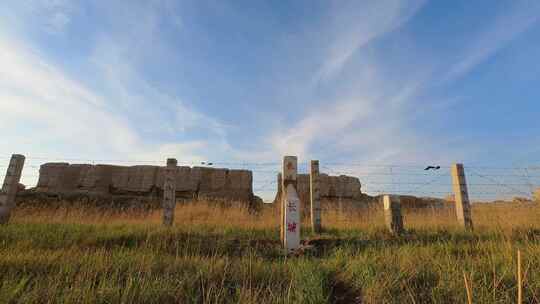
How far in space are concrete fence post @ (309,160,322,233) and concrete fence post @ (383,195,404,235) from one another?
4.81 ft

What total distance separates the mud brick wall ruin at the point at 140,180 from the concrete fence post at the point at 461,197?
385 inches

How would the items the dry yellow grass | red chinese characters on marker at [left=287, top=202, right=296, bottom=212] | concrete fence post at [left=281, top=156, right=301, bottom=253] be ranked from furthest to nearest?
the dry yellow grass, red chinese characters on marker at [left=287, top=202, right=296, bottom=212], concrete fence post at [left=281, top=156, right=301, bottom=253]

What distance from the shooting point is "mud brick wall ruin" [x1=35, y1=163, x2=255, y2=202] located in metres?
15.5

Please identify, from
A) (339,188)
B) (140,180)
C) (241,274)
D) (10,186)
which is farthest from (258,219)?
(140,180)

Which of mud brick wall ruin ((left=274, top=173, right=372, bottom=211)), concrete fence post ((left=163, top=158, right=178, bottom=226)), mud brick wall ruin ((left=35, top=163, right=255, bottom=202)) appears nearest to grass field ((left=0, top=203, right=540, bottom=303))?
concrete fence post ((left=163, top=158, right=178, bottom=226))

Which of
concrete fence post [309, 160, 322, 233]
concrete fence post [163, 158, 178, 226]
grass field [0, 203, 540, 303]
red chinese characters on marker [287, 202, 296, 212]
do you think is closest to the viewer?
grass field [0, 203, 540, 303]

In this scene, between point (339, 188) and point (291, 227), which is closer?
point (291, 227)

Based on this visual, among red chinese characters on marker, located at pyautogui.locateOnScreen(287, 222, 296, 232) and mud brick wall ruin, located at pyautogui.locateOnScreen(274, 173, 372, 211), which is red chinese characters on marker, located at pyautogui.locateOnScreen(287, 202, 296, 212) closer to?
red chinese characters on marker, located at pyautogui.locateOnScreen(287, 222, 296, 232)

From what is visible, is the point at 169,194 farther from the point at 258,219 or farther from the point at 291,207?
the point at 291,207

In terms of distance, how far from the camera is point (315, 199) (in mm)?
7207

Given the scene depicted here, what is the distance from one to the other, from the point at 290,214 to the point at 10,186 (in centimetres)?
662

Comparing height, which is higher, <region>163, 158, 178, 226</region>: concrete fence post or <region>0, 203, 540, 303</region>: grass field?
<region>163, 158, 178, 226</region>: concrete fence post

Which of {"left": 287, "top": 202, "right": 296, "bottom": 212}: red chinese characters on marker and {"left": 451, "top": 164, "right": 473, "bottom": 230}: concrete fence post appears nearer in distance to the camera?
{"left": 287, "top": 202, "right": 296, "bottom": 212}: red chinese characters on marker

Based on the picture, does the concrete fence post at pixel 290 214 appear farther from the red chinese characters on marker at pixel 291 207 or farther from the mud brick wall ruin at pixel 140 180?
the mud brick wall ruin at pixel 140 180
